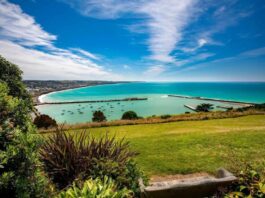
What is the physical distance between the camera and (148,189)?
4227 mm

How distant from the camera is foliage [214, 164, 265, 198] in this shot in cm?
387

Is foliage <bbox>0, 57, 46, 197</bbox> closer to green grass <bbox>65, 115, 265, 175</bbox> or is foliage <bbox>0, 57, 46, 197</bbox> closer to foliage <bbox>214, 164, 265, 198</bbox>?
green grass <bbox>65, 115, 265, 175</bbox>

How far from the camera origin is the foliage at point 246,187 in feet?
12.7

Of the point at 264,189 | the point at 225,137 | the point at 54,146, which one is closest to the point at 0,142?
the point at 54,146

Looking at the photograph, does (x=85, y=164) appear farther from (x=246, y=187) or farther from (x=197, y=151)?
(x=197, y=151)

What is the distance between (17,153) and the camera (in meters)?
2.75

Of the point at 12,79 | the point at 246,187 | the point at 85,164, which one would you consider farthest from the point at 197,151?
the point at 12,79

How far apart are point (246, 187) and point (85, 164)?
329cm

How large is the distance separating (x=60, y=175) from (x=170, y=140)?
19.5ft

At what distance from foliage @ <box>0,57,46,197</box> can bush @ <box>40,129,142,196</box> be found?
1.59 metres

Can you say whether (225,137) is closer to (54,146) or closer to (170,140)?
(170,140)

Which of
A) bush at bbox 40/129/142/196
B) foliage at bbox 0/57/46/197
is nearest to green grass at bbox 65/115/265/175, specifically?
bush at bbox 40/129/142/196

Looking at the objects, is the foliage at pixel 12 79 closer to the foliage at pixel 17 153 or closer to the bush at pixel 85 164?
the foliage at pixel 17 153

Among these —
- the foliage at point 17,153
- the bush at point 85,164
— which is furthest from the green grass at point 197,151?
the foliage at point 17,153
